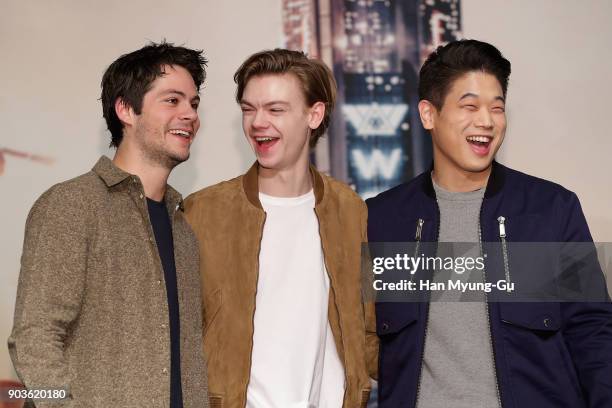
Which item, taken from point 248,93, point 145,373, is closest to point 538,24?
point 248,93

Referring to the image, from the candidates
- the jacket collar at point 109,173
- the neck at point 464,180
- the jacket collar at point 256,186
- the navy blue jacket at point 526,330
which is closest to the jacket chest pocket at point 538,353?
the navy blue jacket at point 526,330

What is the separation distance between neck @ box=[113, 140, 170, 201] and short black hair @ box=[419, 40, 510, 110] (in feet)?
3.67

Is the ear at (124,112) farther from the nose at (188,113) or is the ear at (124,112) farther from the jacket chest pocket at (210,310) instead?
the jacket chest pocket at (210,310)

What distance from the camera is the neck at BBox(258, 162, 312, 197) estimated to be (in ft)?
9.95

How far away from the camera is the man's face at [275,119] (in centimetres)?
297

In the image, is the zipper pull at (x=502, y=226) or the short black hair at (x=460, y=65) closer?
the zipper pull at (x=502, y=226)

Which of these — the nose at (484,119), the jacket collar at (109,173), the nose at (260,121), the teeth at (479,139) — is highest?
the nose at (260,121)

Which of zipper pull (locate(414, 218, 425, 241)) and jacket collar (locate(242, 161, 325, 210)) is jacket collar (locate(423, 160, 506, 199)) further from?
jacket collar (locate(242, 161, 325, 210))

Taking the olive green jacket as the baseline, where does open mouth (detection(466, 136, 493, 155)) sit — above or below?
above

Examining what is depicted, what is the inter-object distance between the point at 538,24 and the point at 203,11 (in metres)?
1.89

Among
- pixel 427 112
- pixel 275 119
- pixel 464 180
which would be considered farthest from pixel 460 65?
pixel 275 119

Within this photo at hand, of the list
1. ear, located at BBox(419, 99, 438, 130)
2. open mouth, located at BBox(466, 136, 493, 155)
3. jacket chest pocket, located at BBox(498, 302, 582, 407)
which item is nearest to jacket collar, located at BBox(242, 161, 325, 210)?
ear, located at BBox(419, 99, 438, 130)

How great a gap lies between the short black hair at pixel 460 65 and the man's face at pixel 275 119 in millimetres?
560

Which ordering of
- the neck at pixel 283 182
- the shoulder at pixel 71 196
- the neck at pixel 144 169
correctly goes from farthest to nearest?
the neck at pixel 283 182, the neck at pixel 144 169, the shoulder at pixel 71 196
